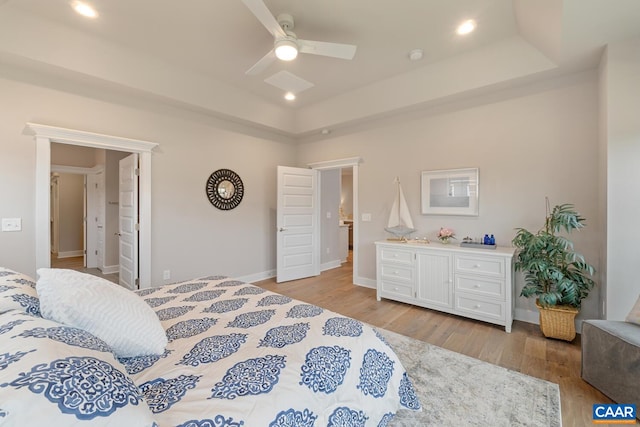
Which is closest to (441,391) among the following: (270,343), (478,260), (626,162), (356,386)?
(356,386)

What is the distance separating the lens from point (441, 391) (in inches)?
78.6

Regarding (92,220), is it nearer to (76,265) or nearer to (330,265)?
(76,265)

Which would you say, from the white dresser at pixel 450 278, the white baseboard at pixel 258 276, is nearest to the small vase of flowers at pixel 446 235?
the white dresser at pixel 450 278

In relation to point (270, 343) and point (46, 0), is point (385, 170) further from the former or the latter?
point (46, 0)

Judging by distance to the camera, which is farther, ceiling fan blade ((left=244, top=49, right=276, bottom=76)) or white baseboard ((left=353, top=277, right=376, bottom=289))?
white baseboard ((left=353, top=277, right=376, bottom=289))

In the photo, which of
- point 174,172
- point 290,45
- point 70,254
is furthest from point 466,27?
point 70,254

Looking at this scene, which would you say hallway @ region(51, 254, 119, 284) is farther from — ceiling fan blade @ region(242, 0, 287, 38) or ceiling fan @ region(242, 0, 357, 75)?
ceiling fan blade @ region(242, 0, 287, 38)

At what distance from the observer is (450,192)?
377 centimetres

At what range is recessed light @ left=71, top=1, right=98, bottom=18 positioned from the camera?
2.52 metres

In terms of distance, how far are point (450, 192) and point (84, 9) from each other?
4.38 metres

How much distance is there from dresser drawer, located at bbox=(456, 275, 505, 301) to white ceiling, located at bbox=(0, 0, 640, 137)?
222cm

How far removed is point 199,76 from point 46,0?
157 centimetres

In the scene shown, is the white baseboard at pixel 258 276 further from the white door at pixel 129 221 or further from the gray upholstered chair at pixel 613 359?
the gray upholstered chair at pixel 613 359

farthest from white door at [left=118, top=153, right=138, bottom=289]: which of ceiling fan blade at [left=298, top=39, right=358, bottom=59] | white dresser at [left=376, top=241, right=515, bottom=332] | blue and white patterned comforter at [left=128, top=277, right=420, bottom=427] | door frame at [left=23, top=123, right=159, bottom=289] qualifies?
white dresser at [left=376, top=241, right=515, bottom=332]
